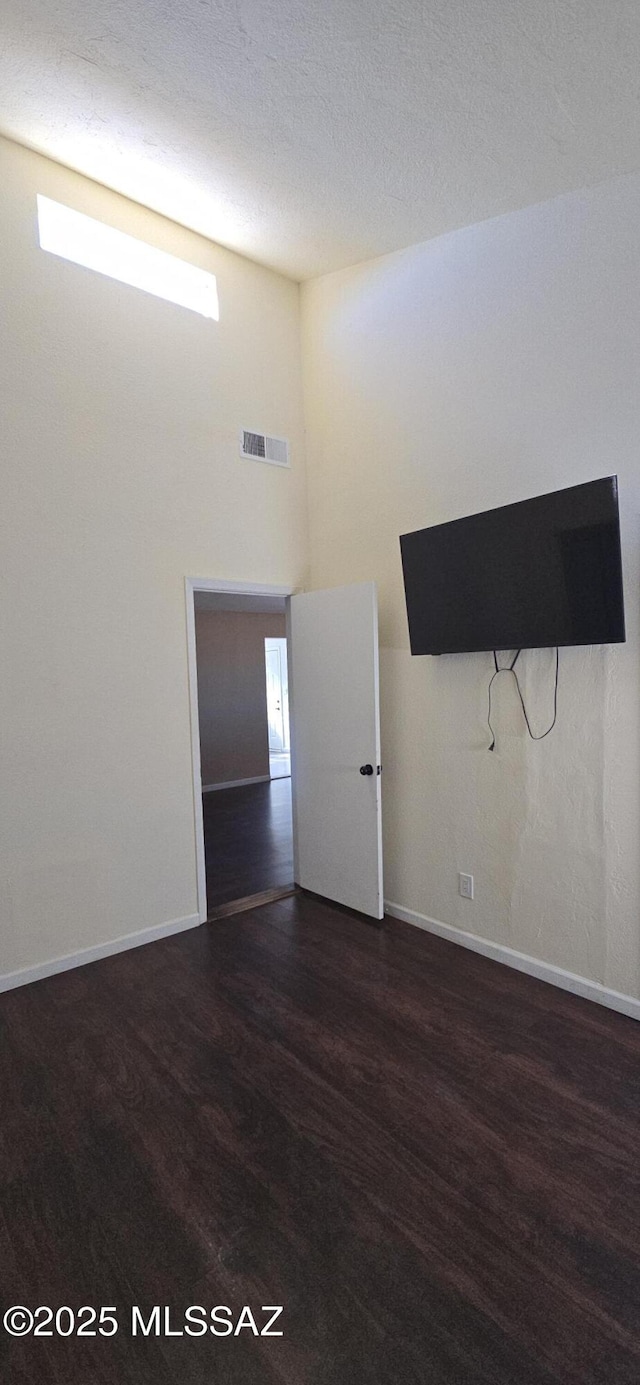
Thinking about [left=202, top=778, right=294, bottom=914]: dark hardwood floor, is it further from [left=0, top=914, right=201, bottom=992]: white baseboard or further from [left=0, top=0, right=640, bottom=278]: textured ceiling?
[left=0, top=0, right=640, bottom=278]: textured ceiling

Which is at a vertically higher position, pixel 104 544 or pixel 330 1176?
pixel 104 544

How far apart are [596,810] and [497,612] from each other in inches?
38.2

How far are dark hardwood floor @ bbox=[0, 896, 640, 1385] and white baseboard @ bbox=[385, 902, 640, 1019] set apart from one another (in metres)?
0.06

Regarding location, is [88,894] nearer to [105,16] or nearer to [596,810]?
[596,810]

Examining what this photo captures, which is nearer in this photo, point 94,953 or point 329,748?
point 94,953

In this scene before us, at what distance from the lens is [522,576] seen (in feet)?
8.27

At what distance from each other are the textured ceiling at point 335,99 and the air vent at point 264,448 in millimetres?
1133

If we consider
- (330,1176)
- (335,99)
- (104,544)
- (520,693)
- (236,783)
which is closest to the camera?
(330,1176)

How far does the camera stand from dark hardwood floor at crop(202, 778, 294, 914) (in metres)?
4.16

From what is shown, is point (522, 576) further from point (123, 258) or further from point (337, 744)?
point (123, 258)

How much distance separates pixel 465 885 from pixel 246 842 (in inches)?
96.5

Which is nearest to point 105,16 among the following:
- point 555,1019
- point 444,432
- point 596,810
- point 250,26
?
point 250,26

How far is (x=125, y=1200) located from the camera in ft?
5.62

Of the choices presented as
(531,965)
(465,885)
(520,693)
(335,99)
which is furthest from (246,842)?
(335,99)
